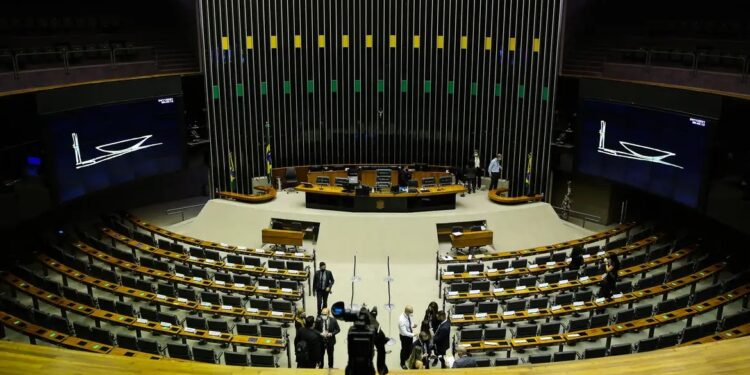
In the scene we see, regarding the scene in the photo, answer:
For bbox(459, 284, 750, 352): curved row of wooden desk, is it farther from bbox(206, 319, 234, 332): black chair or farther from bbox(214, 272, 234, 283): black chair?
bbox(214, 272, 234, 283): black chair

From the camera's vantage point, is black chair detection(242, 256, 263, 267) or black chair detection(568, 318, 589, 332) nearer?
black chair detection(568, 318, 589, 332)

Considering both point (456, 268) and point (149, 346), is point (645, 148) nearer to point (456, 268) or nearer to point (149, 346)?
point (456, 268)

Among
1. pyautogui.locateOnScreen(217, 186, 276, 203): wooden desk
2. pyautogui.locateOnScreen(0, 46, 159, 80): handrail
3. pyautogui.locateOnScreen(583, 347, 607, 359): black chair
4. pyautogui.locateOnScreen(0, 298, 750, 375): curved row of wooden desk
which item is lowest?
pyautogui.locateOnScreen(583, 347, 607, 359): black chair

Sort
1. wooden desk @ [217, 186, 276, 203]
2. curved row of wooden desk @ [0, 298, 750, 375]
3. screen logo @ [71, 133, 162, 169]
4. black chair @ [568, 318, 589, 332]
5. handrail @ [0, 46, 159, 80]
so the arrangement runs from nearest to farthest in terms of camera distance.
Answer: curved row of wooden desk @ [0, 298, 750, 375] < black chair @ [568, 318, 589, 332] < handrail @ [0, 46, 159, 80] < screen logo @ [71, 133, 162, 169] < wooden desk @ [217, 186, 276, 203]

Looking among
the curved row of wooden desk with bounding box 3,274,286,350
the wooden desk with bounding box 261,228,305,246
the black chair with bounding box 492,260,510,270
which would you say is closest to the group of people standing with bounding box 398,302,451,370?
the curved row of wooden desk with bounding box 3,274,286,350

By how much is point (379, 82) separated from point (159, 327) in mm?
12062

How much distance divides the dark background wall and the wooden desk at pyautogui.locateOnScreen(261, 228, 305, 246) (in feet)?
16.3

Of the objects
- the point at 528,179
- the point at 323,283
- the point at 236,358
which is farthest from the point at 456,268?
the point at 528,179

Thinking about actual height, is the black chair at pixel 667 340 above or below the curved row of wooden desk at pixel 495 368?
below

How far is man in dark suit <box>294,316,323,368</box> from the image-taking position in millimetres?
6844

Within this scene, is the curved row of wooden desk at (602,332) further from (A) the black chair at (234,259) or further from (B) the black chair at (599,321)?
(A) the black chair at (234,259)

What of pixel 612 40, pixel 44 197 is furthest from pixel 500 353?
pixel 612 40

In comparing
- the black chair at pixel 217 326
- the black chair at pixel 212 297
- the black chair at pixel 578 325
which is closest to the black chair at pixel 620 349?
the black chair at pixel 578 325

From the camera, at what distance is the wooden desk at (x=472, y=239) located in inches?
563
